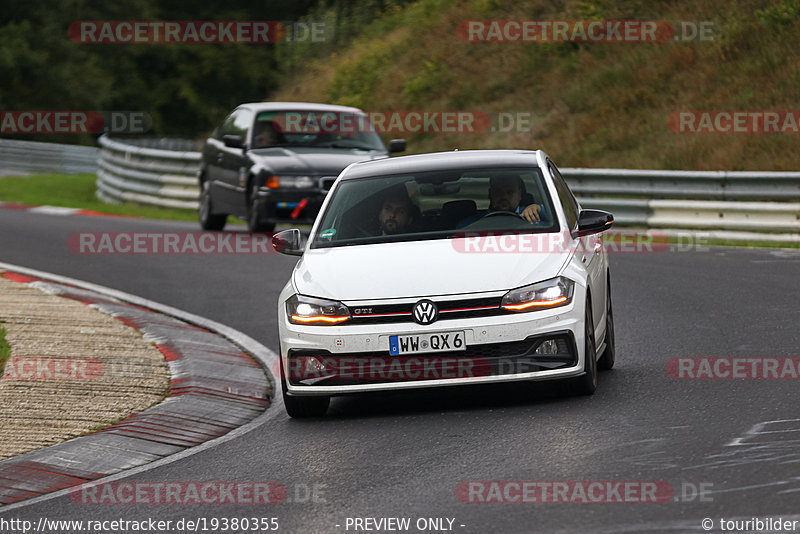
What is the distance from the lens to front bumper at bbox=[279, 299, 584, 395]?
8117 mm

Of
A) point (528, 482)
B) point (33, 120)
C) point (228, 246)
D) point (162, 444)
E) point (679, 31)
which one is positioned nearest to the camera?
point (528, 482)

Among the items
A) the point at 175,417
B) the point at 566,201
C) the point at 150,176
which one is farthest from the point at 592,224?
the point at 150,176

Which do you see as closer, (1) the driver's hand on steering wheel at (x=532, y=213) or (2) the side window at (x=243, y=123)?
(1) the driver's hand on steering wheel at (x=532, y=213)

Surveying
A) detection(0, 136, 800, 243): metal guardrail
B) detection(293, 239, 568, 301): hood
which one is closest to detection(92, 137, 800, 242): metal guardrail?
detection(0, 136, 800, 243): metal guardrail

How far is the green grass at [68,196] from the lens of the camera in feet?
84.9

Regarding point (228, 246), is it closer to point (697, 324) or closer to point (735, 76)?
point (697, 324)

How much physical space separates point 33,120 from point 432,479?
Result: 56501 millimetres

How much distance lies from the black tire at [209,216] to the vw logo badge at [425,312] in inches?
513

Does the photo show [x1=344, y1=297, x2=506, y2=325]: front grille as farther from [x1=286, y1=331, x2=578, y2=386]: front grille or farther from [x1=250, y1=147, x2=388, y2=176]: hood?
[x1=250, y1=147, x2=388, y2=176]: hood

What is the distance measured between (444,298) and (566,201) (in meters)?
1.84

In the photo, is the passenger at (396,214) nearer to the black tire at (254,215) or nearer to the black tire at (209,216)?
the black tire at (254,215)

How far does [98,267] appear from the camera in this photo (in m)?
17.0

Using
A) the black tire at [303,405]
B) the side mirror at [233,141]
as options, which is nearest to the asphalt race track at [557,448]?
→ the black tire at [303,405]

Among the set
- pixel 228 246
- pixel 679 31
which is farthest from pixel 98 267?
pixel 679 31
